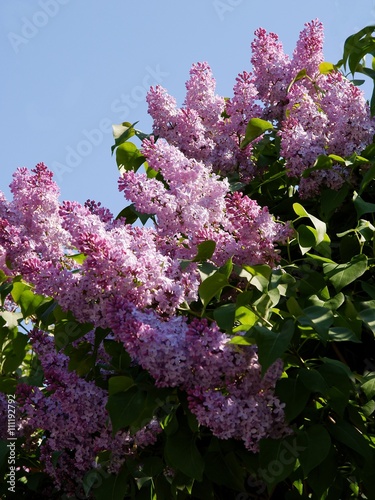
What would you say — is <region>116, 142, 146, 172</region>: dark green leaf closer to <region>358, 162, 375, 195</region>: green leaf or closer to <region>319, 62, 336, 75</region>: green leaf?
<region>319, 62, 336, 75</region>: green leaf

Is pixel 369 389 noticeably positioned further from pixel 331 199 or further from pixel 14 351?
pixel 14 351

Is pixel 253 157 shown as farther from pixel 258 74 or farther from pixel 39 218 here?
pixel 39 218

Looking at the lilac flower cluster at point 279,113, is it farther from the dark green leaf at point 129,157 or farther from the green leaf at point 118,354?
the green leaf at point 118,354

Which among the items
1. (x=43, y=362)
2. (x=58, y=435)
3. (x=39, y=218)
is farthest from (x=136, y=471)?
(x=39, y=218)

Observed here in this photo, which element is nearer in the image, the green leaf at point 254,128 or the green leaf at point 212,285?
the green leaf at point 212,285

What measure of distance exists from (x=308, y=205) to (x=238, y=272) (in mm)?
997

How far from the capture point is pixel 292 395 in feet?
7.60

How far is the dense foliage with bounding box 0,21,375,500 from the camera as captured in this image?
7.52 feet

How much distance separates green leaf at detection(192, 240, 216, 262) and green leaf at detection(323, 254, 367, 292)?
39cm

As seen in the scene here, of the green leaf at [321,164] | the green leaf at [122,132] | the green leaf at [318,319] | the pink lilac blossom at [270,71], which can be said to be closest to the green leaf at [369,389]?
the green leaf at [318,319]

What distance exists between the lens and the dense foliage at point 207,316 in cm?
Result: 229

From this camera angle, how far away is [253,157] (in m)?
3.79

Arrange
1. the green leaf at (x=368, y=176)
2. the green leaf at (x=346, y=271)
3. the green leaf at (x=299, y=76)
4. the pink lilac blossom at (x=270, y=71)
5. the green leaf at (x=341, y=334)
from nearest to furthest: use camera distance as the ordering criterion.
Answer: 1. the green leaf at (x=341, y=334)
2. the green leaf at (x=346, y=271)
3. the green leaf at (x=368, y=176)
4. the green leaf at (x=299, y=76)
5. the pink lilac blossom at (x=270, y=71)

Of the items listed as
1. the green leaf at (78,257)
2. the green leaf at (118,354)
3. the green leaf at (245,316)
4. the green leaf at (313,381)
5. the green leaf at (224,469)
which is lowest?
the green leaf at (224,469)
